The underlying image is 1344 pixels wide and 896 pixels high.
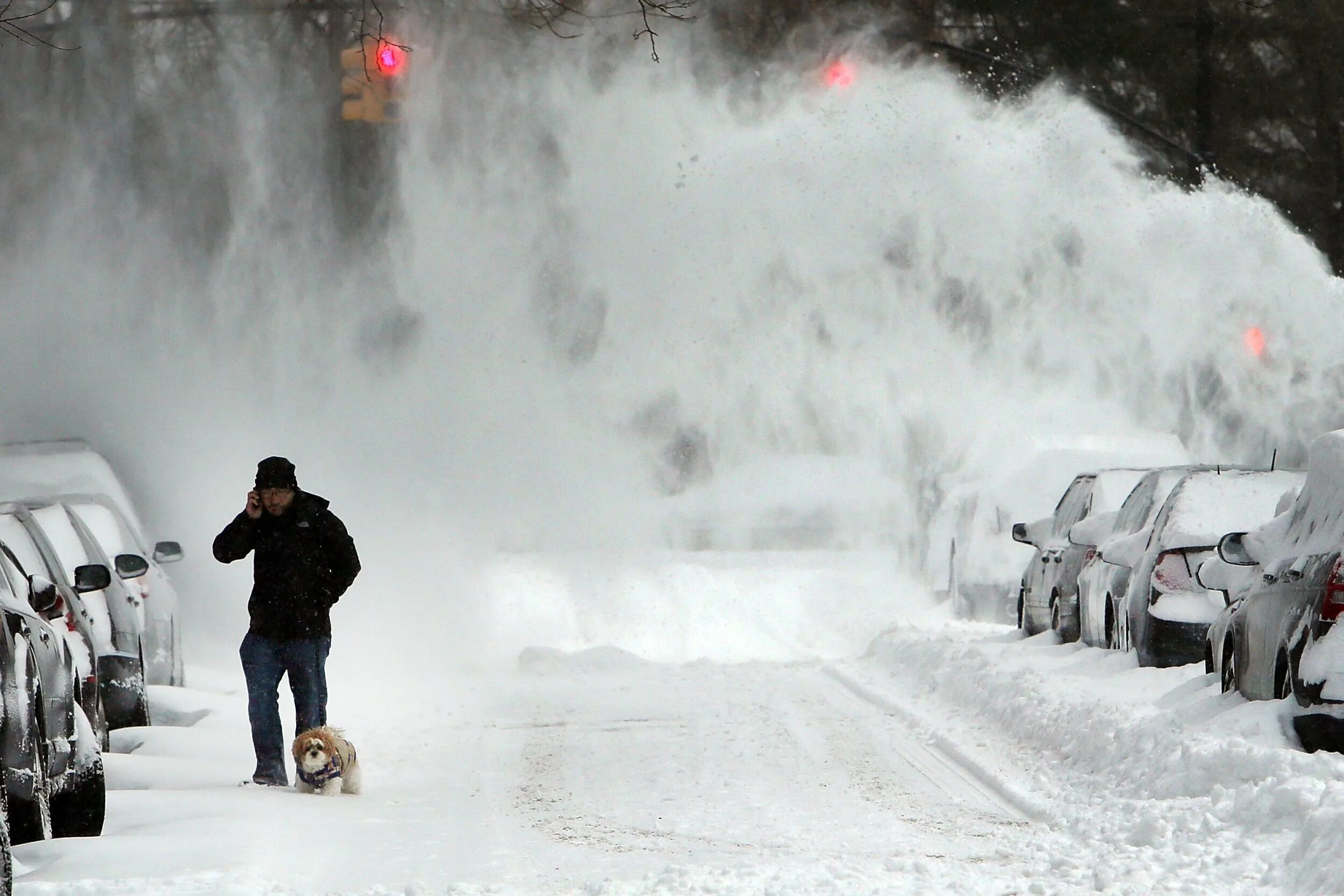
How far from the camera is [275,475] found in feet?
29.8

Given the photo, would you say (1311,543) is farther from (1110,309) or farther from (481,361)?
(481,361)

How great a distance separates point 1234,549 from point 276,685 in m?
4.49

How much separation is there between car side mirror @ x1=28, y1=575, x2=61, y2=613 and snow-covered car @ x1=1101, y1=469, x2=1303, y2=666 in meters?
6.29

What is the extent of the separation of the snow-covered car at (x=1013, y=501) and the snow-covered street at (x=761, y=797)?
17.7ft

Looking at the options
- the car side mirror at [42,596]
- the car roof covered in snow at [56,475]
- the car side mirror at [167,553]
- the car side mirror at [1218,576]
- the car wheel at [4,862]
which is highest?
the car roof covered in snow at [56,475]

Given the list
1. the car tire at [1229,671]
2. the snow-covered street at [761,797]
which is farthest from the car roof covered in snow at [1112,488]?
the car tire at [1229,671]

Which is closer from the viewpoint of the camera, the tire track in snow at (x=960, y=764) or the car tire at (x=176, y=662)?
the tire track in snow at (x=960, y=764)

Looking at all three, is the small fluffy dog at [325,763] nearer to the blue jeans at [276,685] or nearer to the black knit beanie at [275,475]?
the blue jeans at [276,685]

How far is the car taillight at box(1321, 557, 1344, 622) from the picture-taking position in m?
7.59

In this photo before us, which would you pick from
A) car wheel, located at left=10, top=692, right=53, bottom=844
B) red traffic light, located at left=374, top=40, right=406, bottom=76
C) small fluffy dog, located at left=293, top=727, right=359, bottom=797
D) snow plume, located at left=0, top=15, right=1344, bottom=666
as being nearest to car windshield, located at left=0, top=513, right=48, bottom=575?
small fluffy dog, located at left=293, top=727, right=359, bottom=797

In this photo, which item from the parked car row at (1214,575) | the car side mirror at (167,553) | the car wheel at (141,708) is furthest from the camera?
the car side mirror at (167,553)

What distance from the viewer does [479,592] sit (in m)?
19.6

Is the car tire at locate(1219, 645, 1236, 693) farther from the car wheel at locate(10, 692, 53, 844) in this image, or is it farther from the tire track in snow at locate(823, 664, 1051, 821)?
the car wheel at locate(10, 692, 53, 844)

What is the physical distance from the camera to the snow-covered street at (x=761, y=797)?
6.32 m
